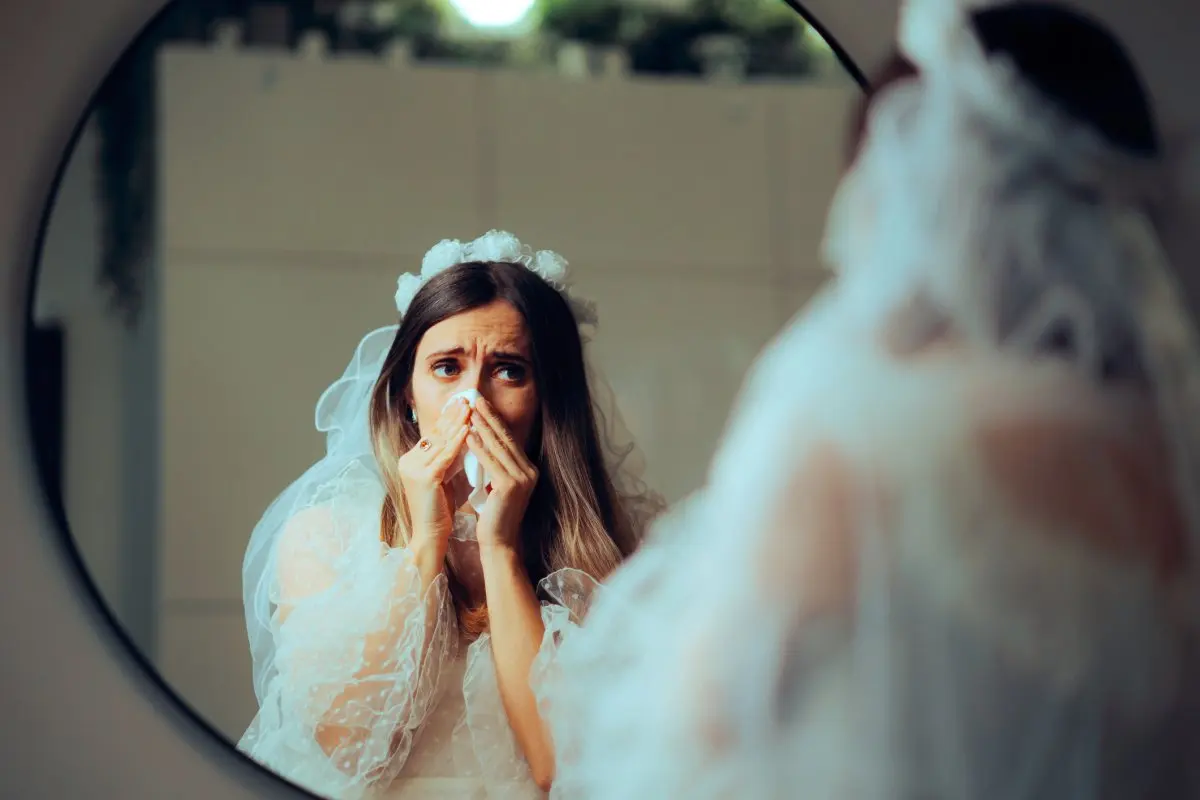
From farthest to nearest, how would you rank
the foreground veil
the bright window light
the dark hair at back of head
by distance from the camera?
the bright window light < the dark hair at back of head < the foreground veil

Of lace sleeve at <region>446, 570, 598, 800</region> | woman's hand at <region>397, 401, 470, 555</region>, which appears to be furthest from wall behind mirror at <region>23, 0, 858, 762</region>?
lace sleeve at <region>446, 570, 598, 800</region>

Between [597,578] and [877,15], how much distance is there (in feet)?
2.40

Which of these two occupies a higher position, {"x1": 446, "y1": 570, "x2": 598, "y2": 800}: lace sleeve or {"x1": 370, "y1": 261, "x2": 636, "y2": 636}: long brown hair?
{"x1": 370, "y1": 261, "x2": 636, "y2": 636}: long brown hair

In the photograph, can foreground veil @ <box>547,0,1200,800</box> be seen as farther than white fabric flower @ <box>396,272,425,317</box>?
No

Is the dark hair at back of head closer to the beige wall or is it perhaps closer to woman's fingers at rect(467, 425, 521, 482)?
the beige wall

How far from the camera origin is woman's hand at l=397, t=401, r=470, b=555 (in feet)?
3.91

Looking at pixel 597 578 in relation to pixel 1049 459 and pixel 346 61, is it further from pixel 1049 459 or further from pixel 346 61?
pixel 346 61

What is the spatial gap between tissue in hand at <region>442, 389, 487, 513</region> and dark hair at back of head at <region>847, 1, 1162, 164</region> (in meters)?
0.47

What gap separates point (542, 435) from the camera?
1.22 m

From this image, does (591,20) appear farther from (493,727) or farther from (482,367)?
(493,727)

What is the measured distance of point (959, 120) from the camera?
1041mm

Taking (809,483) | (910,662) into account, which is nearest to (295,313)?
(809,483)

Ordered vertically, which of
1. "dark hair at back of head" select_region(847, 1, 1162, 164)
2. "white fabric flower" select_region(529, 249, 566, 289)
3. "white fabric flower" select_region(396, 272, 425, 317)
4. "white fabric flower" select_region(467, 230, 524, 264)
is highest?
"dark hair at back of head" select_region(847, 1, 1162, 164)

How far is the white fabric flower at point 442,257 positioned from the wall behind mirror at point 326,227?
2 centimetres
